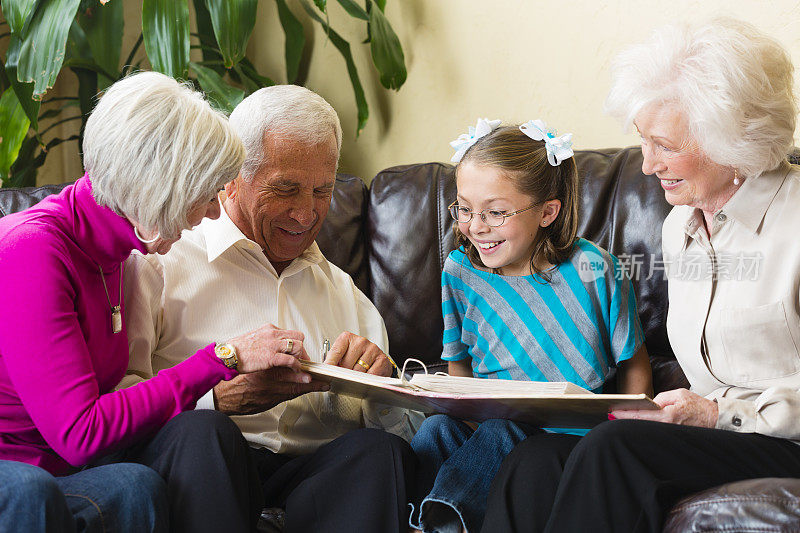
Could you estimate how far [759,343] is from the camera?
1.53m

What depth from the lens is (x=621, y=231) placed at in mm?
2018

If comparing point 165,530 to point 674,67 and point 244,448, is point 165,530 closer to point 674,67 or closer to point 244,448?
point 244,448

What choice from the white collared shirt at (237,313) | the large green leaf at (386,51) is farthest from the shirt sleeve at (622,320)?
the large green leaf at (386,51)

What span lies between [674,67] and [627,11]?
36.4 inches

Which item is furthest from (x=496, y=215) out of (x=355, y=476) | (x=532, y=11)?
(x=532, y=11)

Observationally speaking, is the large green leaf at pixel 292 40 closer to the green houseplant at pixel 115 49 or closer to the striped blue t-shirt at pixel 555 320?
the green houseplant at pixel 115 49

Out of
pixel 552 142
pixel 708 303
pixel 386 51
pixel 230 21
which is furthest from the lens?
pixel 386 51

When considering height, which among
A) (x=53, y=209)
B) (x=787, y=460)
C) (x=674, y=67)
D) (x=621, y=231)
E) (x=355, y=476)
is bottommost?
(x=355, y=476)

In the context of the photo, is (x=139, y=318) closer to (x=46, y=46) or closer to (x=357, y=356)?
(x=357, y=356)

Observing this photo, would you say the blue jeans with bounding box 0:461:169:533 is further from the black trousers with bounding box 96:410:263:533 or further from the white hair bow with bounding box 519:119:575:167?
the white hair bow with bounding box 519:119:575:167

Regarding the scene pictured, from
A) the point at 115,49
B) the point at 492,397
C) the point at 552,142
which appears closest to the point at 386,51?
the point at 115,49

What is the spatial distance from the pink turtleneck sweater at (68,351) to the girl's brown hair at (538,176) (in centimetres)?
75

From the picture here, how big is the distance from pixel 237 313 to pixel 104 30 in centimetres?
142

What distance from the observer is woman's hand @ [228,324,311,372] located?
1482mm
